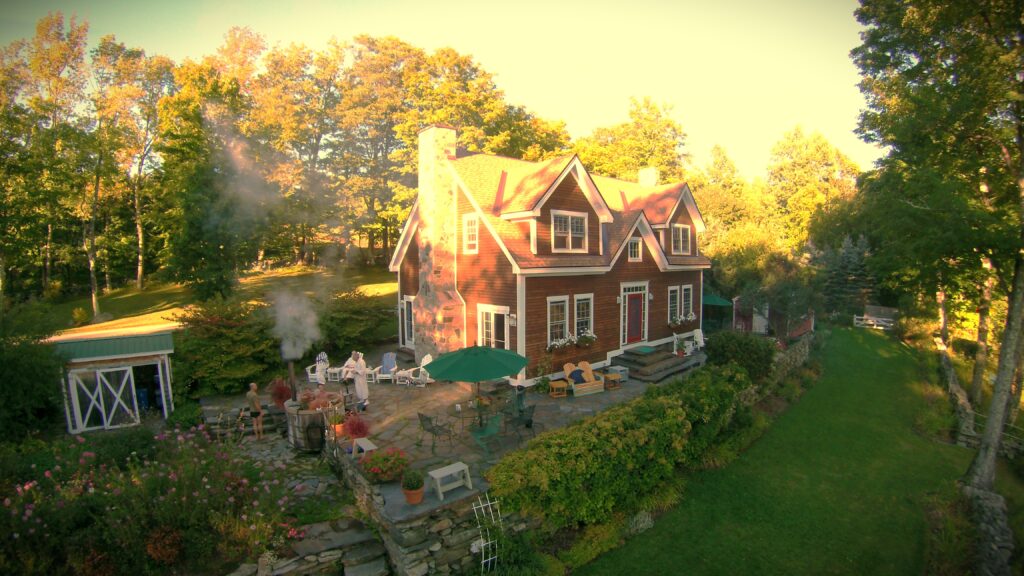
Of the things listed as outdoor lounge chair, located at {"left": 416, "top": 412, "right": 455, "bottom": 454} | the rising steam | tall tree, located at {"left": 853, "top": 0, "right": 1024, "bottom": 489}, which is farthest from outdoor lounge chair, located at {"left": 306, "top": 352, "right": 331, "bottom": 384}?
tall tree, located at {"left": 853, "top": 0, "right": 1024, "bottom": 489}

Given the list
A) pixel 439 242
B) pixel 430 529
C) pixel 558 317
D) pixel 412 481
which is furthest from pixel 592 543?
pixel 439 242

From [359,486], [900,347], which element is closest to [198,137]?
[359,486]

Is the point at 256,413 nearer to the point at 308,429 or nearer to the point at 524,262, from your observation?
the point at 308,429

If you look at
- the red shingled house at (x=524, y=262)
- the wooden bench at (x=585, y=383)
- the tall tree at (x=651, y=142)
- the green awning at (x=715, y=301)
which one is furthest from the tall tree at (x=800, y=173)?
the wooden bench at (x=585, y=383)

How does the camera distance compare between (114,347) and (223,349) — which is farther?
(223,349)

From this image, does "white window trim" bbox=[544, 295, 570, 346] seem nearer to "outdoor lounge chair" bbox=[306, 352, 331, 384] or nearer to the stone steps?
the stone steps

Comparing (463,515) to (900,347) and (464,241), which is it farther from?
(900,347)
